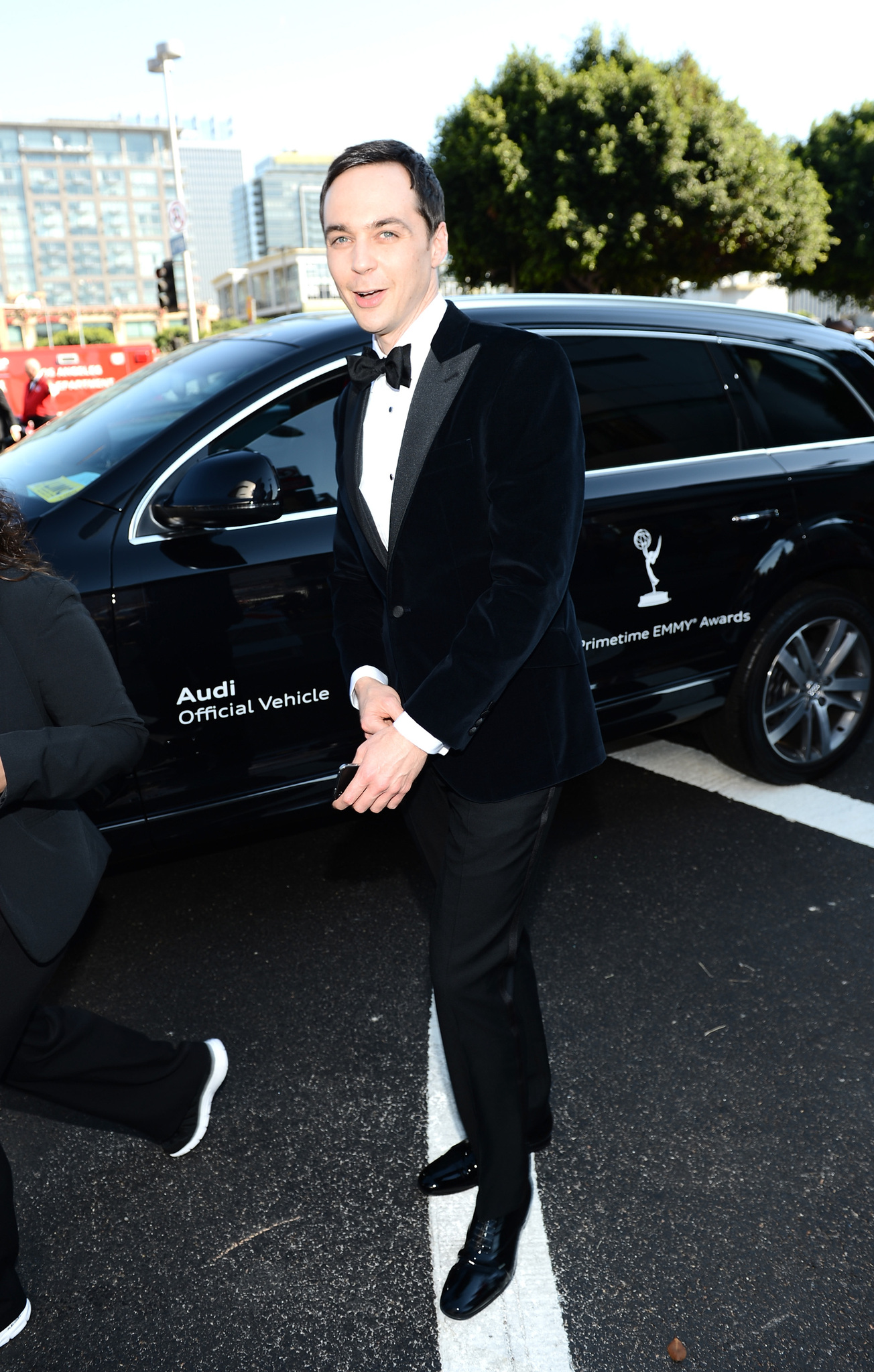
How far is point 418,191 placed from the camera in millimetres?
1789

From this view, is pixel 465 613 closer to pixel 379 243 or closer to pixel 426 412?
Result: pixel 426 412

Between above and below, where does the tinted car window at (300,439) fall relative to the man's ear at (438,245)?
below

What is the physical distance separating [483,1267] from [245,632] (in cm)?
171

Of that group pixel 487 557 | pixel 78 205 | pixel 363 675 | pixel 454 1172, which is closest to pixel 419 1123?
pixel 454 1172

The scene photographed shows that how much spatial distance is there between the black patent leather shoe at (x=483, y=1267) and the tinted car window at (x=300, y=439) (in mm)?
1976

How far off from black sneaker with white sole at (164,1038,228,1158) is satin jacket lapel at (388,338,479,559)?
1454 mm

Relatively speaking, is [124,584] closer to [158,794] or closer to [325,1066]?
[158,794]

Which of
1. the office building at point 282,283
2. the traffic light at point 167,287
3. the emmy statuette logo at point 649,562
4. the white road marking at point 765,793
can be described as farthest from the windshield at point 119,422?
the office building at point 282,283

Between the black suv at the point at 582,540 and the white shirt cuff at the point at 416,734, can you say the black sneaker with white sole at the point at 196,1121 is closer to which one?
the black suv at the point at 582,540

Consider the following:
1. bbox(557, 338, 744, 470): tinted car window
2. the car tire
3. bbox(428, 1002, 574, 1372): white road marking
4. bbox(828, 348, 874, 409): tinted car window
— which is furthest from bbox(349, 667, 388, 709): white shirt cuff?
bbox(828, 348, 874, 409): tinted car window

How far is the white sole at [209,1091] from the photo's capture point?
2.50 meters

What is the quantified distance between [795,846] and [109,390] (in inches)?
118

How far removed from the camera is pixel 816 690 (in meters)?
4.26

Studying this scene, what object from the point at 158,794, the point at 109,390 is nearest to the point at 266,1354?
the point at 158,794
